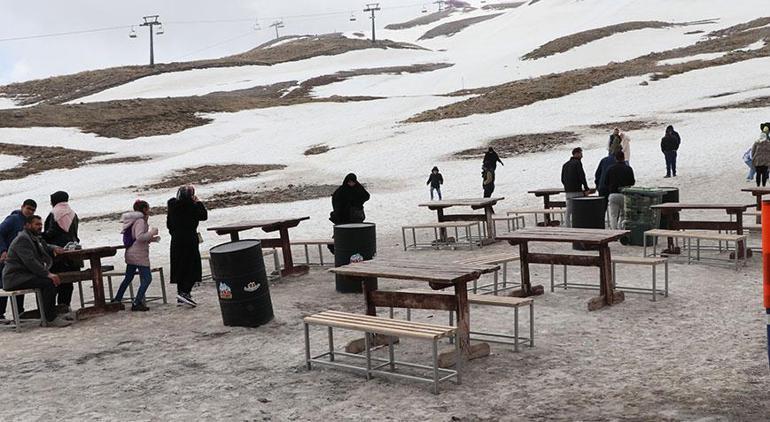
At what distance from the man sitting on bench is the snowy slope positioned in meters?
8.84

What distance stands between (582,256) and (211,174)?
24.0 metres

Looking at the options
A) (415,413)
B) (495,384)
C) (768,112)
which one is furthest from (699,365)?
(768,112)

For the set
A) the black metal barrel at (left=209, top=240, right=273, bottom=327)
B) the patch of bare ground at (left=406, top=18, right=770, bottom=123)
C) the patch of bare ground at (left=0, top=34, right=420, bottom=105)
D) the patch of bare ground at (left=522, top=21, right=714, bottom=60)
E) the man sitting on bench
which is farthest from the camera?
the patch of bare ground at (left=0, top=34, right=420, bottom=105)

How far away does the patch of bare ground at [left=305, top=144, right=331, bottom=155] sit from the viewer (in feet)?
122

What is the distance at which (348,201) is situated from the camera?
14.0 m

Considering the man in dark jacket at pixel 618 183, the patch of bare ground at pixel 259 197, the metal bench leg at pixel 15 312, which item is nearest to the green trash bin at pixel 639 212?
the man in dark jacket at pixel 618 183

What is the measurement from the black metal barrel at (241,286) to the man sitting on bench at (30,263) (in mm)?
2246

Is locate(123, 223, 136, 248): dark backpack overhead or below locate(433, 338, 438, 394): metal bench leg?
overhead

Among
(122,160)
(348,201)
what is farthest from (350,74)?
(348,201)

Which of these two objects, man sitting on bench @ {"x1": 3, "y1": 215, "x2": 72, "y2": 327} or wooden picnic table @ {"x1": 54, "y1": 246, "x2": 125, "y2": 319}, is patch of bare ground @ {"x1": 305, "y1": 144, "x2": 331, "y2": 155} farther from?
man sitting on bench @ {"x1": 3, "y1": 215, "x2": 72, "y2": 327}

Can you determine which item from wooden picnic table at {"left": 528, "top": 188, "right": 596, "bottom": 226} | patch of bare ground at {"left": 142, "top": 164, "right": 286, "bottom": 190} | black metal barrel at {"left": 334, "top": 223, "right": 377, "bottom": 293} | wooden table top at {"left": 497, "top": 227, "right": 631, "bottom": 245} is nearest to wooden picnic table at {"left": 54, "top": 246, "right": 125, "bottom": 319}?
black metal barrel at {"left": 334, "top": 223, "right": 377, "bottom": 293}

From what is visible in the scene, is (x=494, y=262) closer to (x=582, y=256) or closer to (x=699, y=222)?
(x=582, y=256)

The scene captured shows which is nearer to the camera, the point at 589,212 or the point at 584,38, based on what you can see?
the point at 589,212

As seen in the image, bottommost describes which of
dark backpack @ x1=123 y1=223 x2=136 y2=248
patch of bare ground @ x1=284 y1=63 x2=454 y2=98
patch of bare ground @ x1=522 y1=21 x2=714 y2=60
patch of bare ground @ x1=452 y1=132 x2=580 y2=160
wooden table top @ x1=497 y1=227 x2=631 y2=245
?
wooden table top @ x1=497 y1=227 x2=631 y2=245
